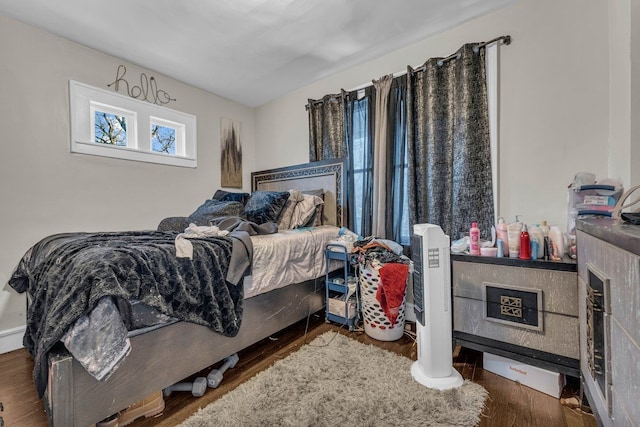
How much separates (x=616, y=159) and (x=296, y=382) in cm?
215

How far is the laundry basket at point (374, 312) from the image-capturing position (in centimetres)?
196

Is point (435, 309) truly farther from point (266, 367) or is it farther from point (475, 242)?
point (266, 367)

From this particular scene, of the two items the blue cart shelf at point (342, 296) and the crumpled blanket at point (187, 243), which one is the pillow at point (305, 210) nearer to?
the blue cart shelf at point (342, 296)

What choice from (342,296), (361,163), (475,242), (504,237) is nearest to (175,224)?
(342,296)

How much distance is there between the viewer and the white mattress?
177cm

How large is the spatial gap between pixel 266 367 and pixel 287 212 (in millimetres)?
1328

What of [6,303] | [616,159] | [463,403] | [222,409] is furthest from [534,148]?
[6,303]

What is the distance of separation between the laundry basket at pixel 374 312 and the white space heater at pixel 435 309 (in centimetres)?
46

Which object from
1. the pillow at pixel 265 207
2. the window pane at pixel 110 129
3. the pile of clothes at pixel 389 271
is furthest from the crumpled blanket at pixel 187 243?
the window pane at pixel 110 129

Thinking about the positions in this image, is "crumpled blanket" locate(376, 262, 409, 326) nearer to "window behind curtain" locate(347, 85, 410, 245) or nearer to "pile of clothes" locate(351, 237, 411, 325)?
"pile of clothes" locate(351, 237, 411, 325)

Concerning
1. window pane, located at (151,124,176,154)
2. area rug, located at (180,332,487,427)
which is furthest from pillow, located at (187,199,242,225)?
area rug, located at (180,332,487,427)

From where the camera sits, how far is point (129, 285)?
1.16 meters

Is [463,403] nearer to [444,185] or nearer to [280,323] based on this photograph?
[280,323]

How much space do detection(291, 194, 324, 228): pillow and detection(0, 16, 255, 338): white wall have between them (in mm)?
1472
